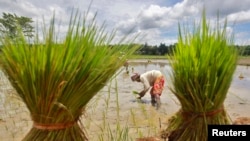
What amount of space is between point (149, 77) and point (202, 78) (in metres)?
6.38

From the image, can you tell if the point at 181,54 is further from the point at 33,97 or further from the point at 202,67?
the point at 33,97

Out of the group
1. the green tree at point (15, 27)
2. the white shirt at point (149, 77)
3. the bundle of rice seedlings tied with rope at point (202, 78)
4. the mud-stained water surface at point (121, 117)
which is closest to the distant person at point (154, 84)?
the white shirt at point (149, 77)

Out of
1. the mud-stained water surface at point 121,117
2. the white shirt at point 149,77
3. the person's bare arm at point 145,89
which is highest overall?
the white shirt at point 149,77

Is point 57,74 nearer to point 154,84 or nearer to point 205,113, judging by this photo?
point 205,113

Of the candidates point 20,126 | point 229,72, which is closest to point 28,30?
point 229,72

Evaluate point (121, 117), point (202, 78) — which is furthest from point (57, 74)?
point (121, 117)

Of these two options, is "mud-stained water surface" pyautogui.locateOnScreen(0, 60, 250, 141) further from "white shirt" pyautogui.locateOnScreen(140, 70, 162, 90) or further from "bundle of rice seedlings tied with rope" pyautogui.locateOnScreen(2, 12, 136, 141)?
"bundle of rice seedlings tied with rope" pyautogui.locateOnScreen(2, 12, 136, 141)

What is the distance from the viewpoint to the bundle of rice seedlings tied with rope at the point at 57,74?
1.22 metres

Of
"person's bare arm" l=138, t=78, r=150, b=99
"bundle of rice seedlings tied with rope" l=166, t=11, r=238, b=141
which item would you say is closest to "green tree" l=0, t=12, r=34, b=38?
"bundle of rice seedlings tied with rope" l=166, t=11, r=238, b=141

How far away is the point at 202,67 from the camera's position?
5.82 ft

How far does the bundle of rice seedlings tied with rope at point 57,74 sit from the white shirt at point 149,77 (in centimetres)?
659

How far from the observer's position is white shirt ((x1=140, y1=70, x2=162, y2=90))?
7921 millimetres

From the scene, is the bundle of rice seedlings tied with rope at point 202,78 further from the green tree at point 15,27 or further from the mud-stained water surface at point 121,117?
the green tree at point 15,27

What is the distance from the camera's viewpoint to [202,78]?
1.79m
